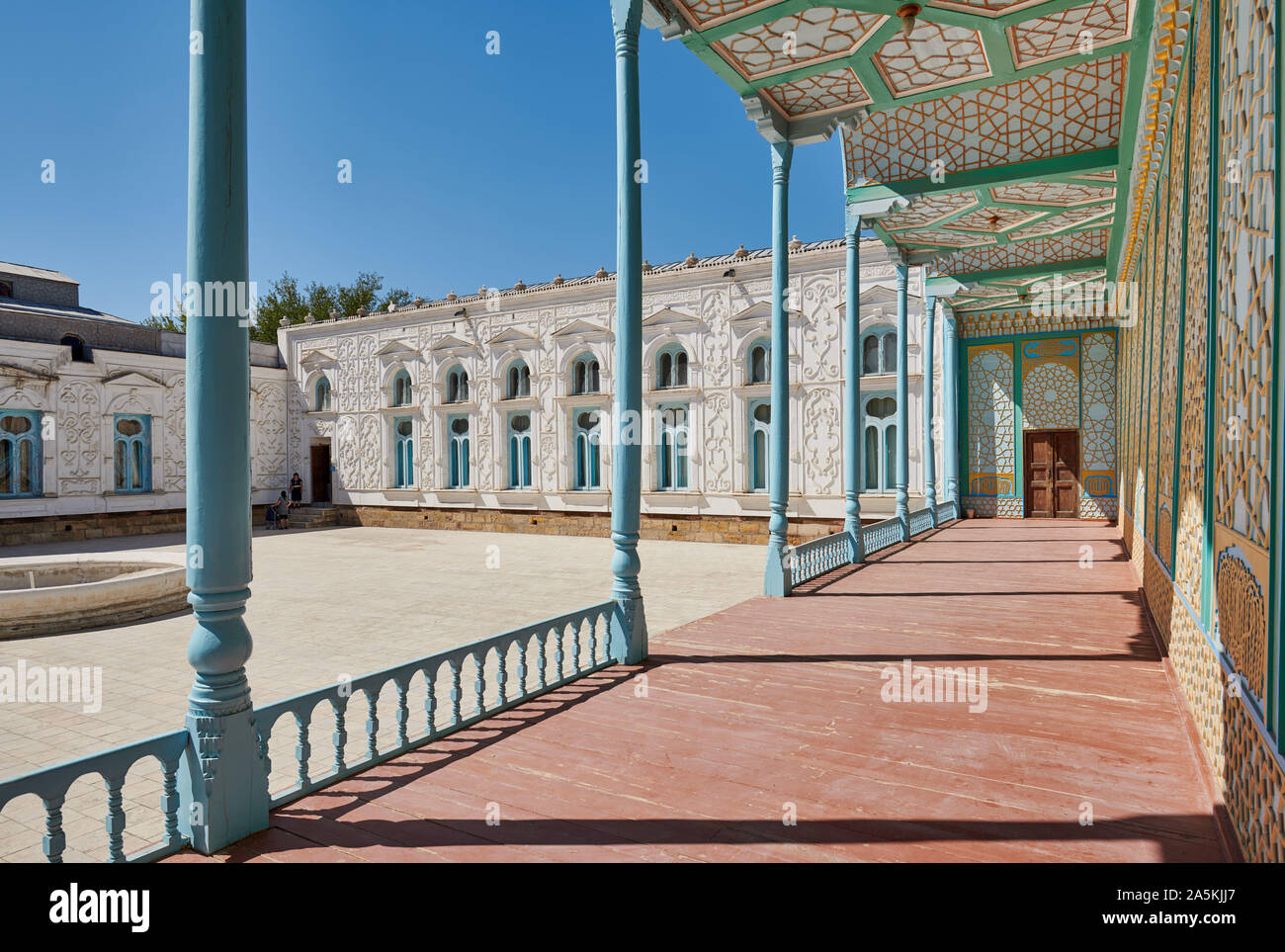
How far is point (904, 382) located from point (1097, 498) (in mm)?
5485

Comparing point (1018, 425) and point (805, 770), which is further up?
point (1018, 425)

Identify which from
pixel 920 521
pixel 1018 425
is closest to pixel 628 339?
pixel 920 521

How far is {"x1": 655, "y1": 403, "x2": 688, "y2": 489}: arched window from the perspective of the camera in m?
20.1

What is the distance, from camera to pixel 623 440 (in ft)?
18.1

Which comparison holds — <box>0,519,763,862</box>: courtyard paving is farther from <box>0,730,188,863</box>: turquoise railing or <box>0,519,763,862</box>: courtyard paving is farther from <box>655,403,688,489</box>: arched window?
<box>655,403,688,489</box>: arched window

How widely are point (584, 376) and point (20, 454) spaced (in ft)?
46.5

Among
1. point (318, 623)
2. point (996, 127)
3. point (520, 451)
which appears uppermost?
point (996, 127)

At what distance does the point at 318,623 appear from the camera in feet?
31.9

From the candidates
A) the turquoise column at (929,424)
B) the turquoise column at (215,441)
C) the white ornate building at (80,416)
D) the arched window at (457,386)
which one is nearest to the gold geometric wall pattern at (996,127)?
the turquoise column at (929,424)

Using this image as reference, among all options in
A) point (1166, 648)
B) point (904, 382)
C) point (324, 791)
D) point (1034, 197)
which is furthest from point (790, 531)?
point (324, 791)

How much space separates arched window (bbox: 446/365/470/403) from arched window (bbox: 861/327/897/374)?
11.6 m

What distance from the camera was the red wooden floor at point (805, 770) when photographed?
290cm

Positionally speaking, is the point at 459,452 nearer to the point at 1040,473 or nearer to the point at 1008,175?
the point at 1040,473

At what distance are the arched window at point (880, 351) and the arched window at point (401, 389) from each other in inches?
548
